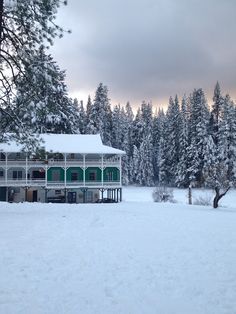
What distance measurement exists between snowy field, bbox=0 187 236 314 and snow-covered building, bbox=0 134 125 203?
877 inches

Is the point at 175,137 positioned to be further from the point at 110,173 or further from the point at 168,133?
the point at 110,173

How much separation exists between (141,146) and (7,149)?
44.5 m

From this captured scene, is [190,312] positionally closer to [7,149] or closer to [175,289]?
[175,289]

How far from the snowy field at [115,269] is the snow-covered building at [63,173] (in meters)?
22.3

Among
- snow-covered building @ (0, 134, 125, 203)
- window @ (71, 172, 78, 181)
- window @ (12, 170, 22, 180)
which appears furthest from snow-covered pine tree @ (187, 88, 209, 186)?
window @ (12, 170, 22, 180)

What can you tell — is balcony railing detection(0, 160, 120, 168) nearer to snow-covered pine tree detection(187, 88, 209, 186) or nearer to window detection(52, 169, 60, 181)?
window detection(52, 169, 60, 181)

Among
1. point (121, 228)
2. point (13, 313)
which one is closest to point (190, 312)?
point (13, 313)

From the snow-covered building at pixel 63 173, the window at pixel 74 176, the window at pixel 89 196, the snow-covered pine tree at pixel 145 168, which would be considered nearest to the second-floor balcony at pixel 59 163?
the snow-covered building at pixel 63 173

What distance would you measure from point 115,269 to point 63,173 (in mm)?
35186

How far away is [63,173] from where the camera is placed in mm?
45844

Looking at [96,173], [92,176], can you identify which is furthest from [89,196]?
[96,173]

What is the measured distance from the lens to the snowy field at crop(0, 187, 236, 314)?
26.8 feet

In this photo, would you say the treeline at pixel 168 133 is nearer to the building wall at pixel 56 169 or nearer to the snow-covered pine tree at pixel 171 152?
the snow-covered pine tree at pixel 171 152

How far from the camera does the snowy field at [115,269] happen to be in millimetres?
8180
